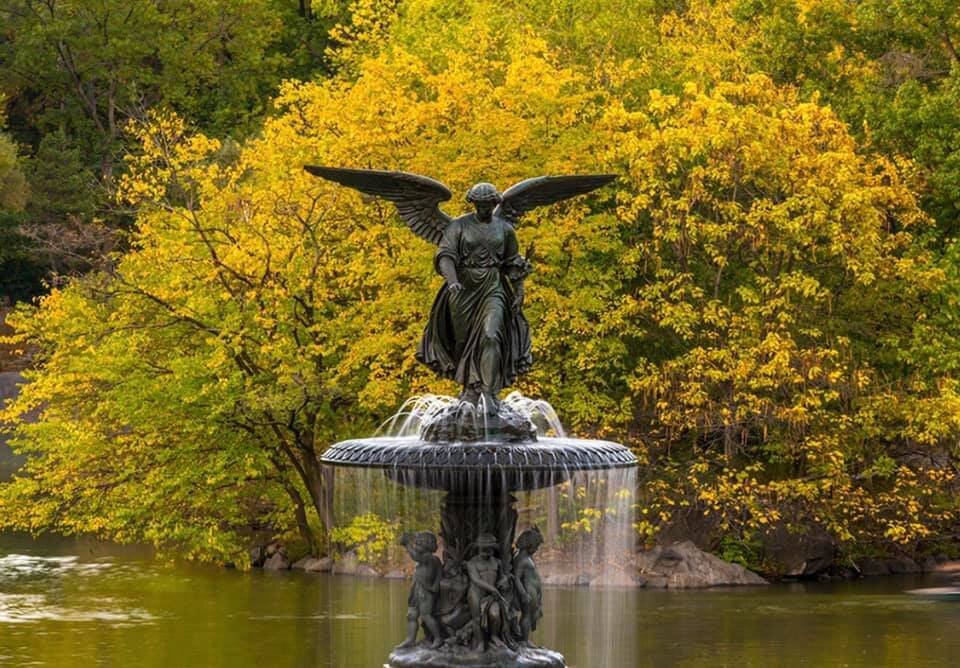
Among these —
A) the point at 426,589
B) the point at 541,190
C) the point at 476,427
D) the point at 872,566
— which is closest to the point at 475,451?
the point at 476,427

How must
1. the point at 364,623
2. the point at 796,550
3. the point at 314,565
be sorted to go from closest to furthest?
the point at 364,623 < the point at 796,550 < the point at 314,565

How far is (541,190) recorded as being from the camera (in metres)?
19.4

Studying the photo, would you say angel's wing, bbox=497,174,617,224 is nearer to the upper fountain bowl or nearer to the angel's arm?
the angel's arm

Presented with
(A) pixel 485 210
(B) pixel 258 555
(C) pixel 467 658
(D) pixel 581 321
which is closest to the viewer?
(C) pixel 467 658

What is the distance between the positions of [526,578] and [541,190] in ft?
12.0

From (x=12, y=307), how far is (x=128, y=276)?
115 ft

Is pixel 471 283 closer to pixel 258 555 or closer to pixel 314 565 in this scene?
pixel 314 565

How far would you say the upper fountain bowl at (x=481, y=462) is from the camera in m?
17.2

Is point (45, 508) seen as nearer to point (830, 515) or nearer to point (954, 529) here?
point (830, 515)

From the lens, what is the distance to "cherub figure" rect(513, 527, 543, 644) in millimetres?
18453

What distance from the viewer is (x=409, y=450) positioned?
17469mm

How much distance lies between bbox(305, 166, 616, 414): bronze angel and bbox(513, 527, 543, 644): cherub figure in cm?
134

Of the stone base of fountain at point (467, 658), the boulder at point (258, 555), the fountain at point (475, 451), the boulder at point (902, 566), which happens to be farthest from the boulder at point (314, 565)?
the stone base of fountain at point (467, 658)

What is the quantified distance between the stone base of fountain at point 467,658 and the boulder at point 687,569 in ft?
58.1
